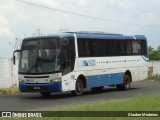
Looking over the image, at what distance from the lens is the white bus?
2475cm

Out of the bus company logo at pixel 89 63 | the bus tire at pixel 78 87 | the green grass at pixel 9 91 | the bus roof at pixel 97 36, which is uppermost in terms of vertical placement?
the bus roof at pixel 97 36

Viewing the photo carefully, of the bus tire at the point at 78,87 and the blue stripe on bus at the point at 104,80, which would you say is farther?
the blue stripe on bus at the point at 104,80

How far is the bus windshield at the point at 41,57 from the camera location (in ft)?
81.0

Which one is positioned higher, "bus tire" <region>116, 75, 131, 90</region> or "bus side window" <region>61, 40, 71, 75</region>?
"bus side window" <region>61, 40, 71, 75</region>

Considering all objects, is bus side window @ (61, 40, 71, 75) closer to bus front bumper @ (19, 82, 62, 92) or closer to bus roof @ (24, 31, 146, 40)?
bus roof @ (24, 31, 146, 40)

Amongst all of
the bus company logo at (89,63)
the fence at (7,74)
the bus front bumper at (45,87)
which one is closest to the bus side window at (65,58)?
the bus front bumper at (45,87)

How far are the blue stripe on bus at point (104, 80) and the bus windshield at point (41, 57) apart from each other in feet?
10.6

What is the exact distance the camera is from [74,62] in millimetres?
25984

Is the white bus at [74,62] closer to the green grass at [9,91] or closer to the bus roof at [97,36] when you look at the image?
the bus roof at [97,36]

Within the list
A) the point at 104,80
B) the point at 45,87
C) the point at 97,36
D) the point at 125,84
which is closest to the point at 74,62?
the point at 45,87

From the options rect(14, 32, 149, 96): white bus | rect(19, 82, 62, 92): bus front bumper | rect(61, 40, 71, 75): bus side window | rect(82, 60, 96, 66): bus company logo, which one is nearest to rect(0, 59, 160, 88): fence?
rect(14, 32, 149, 96): white bus

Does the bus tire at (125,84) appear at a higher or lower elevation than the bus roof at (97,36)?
lower

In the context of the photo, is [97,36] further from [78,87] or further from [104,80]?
[78,87]

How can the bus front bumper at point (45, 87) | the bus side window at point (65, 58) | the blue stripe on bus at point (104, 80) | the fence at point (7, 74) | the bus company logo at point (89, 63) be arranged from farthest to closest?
1. the fence at point (7, 74)
2. the blue stripe on bus at point (104, 80)
3. the bus company logo at point (89, 63)
4. the bus side window at point (65, 58)
5. the bus front bumper at point (45, 87)
